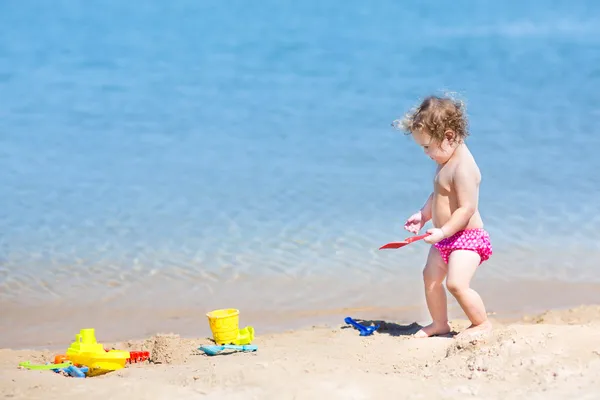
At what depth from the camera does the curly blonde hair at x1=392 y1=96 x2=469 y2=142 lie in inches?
169

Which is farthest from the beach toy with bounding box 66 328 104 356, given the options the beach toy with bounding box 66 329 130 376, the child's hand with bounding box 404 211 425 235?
the child's hand with bounding box 404 211 425 235

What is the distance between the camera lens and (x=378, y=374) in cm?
351

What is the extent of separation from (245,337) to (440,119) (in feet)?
4.46

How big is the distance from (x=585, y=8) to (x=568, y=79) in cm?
433

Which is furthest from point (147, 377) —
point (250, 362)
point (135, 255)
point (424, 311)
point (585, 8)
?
point (585, 8)

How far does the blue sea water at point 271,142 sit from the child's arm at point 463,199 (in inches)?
21.2

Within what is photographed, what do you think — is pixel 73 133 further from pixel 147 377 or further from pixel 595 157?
pixel 147 377

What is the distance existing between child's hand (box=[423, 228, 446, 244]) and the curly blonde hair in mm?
437

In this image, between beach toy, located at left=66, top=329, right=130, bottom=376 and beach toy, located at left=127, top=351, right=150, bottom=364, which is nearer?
beach toy, located at left=66, top=329, right=130, bottom=376

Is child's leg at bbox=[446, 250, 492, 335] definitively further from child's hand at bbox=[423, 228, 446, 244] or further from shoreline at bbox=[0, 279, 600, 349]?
shoreline at bbox=[0, 279, 600, 349]

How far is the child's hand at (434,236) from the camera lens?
13.5ft

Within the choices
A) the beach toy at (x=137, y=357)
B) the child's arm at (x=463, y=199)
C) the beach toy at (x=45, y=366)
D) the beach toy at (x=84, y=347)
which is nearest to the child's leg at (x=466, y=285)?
the child's arm at (x=463, y=199)

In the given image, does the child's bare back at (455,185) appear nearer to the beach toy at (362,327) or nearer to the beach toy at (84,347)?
the beach toy at (362,327)

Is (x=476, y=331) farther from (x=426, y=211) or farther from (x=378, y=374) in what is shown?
(x=378, y=374)
